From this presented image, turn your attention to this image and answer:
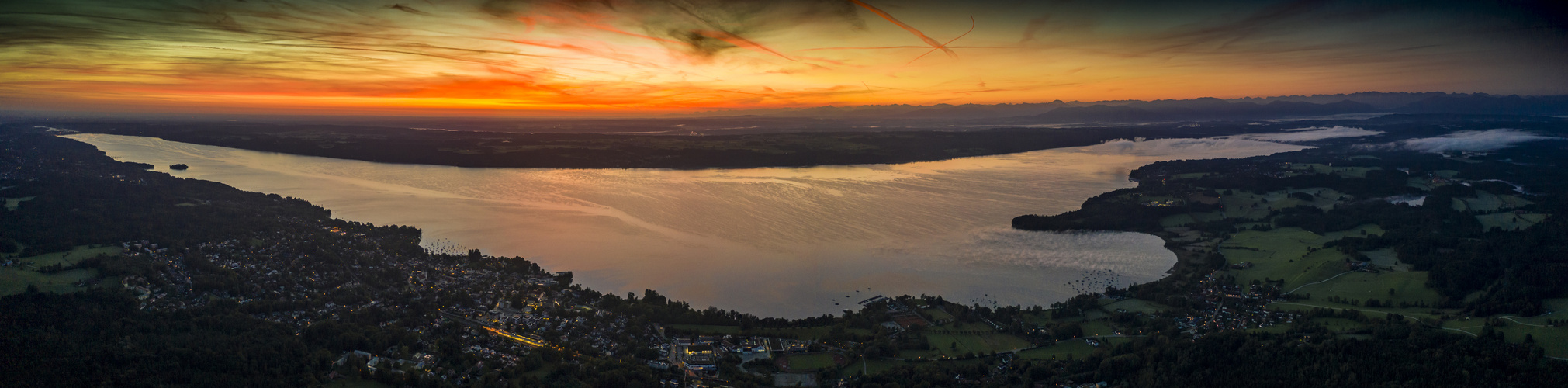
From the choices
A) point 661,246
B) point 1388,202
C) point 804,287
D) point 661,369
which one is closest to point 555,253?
point 661,246

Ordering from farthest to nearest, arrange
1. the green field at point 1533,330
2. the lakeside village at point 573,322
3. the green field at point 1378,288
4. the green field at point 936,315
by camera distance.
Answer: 1. the green field at point 1378,288
2. the green field at point 936,315
3. the lakeside village at point 573,322
4. the green field at point 1533,330

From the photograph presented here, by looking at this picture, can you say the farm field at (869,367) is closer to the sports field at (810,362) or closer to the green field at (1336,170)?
the sports field at (810,362)

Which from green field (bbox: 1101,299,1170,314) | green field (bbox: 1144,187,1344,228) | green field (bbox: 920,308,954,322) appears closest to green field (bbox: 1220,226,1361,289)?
green field (bbox: 1144,187,1344,228)

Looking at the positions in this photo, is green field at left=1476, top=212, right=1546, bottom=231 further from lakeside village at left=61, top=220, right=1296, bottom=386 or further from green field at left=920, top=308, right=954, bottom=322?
green field at left=920, top=308, right=954, bottom=322

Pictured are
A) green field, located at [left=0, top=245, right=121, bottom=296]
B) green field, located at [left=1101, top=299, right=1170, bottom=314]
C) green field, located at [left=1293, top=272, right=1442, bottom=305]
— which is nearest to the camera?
green field, located at [left=0, top=245, right=121, bottom=296]

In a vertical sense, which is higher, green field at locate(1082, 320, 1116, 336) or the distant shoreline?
the distant shoreline

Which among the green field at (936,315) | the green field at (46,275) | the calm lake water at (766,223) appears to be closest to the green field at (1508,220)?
the calm lake water at (766,223)
